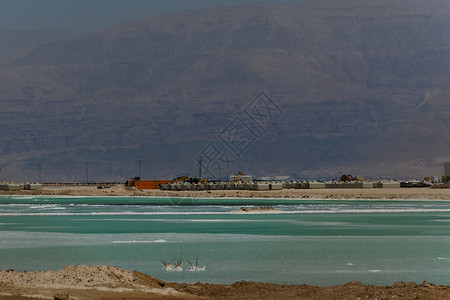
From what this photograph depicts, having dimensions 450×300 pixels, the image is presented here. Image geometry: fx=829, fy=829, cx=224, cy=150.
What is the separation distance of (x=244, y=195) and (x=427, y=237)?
9958 cm

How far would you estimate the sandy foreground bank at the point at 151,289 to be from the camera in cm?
2150

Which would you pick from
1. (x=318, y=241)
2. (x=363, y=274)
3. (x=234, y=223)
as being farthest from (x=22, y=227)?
(x=363, y=274)

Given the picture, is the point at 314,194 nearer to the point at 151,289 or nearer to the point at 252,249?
the point at 252,249

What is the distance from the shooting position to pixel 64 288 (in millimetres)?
21750

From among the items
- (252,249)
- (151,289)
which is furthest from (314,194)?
(151,289)

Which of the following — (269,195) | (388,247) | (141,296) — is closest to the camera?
(141,296)

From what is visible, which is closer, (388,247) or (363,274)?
(363,274)

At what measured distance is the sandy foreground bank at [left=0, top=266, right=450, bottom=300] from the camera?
21500mm

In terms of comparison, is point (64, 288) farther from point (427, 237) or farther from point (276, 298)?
point (427, 237)

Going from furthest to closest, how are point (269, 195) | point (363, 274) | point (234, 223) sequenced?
point (269, 195) < point (234, 223) < point (363, 274)

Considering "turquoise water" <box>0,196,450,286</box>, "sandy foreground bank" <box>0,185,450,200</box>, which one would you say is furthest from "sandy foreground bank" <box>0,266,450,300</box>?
"sandy foreground bank" <box>0,185,450,200</box>

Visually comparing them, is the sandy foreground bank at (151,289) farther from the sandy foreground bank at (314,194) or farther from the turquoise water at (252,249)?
the sandy foreground bank at (314,194)

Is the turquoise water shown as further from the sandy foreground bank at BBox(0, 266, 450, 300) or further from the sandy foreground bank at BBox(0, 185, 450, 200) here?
the sandy foreground bank at BBox(0, 185, 450, 200)

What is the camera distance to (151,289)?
2269 cm
